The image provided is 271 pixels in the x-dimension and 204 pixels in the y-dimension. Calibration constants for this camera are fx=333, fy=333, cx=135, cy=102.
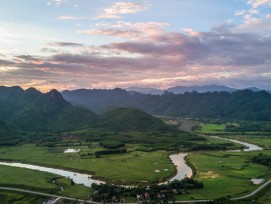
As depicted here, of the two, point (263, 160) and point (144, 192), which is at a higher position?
point (263, 160)

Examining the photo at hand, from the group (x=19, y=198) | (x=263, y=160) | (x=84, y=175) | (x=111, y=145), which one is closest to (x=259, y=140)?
(x=263, y=160)

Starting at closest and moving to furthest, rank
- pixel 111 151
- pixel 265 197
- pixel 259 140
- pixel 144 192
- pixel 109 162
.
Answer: pixel 144 192
pixel 265 197
pixel 109 162
pixel 111 151
pixel 259 140

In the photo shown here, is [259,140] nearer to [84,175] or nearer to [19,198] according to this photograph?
[84,175]

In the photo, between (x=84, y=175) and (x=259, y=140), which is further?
(x=259, y=140)

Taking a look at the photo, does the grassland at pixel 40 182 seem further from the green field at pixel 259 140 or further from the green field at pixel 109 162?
the green field at pixel 259 140

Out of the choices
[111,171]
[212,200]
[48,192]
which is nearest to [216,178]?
[212,200]

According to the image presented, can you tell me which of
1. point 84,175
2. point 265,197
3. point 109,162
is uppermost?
point 265,197

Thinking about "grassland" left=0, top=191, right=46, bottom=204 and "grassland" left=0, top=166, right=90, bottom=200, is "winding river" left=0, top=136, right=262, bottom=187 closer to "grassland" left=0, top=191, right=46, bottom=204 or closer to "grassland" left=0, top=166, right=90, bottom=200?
"grassland" left=0, top=166, right=90, bottom=200

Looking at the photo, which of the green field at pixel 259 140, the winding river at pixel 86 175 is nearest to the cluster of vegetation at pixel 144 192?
the winding river at pixel 86 175
